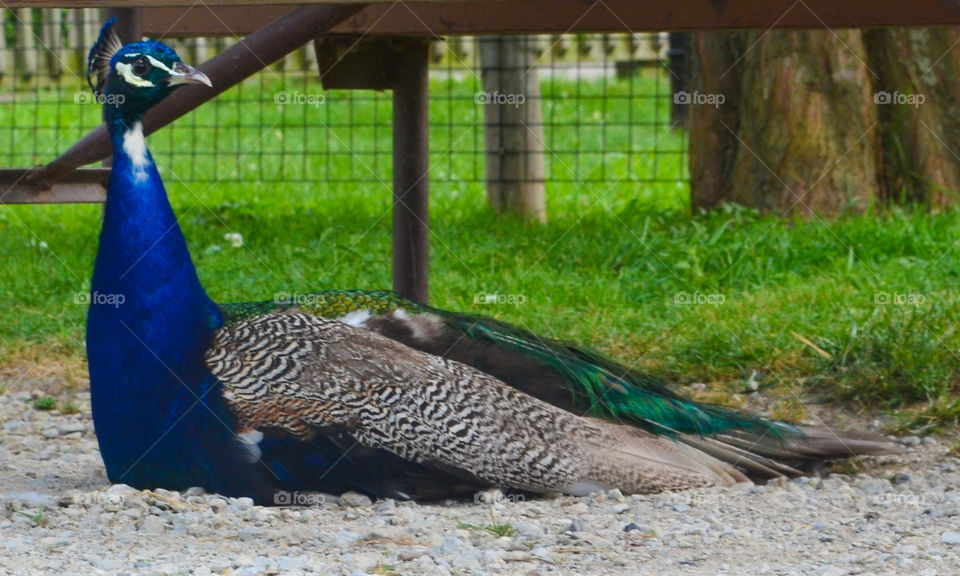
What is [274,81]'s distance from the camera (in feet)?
40.1

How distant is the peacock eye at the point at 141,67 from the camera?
3.64m

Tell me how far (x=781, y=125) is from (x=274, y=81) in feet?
21.8

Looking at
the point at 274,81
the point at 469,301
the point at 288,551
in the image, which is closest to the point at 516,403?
the point at 288,551

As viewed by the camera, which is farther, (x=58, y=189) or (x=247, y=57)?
(x=58, y=189)

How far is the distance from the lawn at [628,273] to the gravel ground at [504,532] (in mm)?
874

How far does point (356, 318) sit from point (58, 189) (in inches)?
50.7

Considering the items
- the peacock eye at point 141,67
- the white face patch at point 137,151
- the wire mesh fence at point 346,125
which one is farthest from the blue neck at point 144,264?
the wire mesh fence at point 346,125

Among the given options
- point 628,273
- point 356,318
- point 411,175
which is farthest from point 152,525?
point 628,273

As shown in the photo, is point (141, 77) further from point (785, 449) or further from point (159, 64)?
point (785, 449)

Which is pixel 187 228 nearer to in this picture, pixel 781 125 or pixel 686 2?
pixel 781 125

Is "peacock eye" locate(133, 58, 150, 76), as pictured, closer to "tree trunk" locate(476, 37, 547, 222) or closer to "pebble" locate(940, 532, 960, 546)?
"pebble" locate(940, 532, 960, 546)

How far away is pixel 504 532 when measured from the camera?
3.18m

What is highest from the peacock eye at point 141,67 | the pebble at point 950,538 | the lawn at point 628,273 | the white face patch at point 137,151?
the peacock eye at point 141,67

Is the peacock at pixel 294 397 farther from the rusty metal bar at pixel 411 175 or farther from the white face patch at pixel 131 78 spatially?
the rusty metal bar at pixel 411 175
